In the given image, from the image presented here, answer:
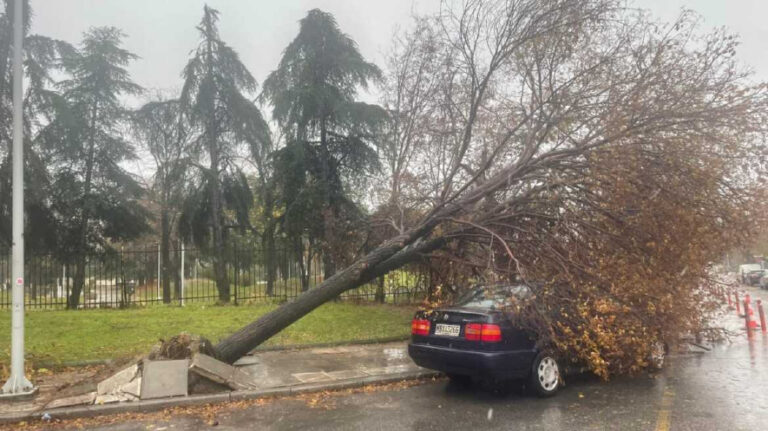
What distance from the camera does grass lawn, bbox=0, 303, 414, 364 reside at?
30.8 ft

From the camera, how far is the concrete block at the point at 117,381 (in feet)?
22.1

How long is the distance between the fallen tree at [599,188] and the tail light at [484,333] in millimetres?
643

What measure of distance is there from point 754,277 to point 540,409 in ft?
125

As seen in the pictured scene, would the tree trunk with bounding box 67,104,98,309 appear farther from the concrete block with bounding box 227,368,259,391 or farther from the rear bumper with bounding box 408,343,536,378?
the rear bumper with bounding box 408,343,536,378

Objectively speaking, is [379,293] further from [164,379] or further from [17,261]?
[17,261]

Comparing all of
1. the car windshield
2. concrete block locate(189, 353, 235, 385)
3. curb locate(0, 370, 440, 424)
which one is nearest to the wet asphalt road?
curb locate(0, 370, 440, 424)

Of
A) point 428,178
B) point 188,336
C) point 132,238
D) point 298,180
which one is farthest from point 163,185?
point 188,336

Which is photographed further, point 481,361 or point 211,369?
point 211,369

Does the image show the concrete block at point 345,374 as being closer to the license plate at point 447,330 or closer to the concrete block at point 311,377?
the concrete block at point 311,377

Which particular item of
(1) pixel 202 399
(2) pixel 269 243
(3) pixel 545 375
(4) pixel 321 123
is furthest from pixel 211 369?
(4) pixel 321 123

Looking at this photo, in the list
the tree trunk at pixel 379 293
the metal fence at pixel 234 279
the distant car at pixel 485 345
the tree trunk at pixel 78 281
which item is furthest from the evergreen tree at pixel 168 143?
the distant car at pixel 485 345

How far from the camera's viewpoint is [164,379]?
6.90 metres

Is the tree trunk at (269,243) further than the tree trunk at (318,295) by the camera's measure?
Yes

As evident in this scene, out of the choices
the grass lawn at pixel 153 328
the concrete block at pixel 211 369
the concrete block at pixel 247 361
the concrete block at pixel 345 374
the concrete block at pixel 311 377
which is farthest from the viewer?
the grass lawn at pixel 153 328
